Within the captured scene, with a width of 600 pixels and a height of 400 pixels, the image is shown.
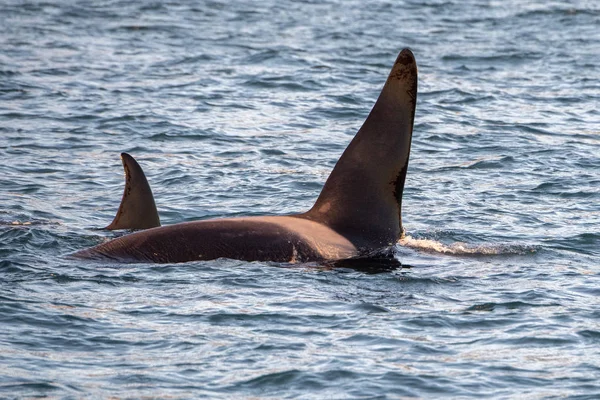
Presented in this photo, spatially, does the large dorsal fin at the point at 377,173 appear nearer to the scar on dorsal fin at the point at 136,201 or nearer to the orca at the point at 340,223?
the orca at the point at 340,223

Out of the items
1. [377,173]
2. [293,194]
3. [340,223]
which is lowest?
[293,194]

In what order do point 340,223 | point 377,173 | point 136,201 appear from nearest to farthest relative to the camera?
point 377,173 → point 340,223 → point 136,201

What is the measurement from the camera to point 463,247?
43.6ft

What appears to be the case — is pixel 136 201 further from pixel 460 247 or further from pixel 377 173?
pixel 460 247

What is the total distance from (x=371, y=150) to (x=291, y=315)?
234 cm

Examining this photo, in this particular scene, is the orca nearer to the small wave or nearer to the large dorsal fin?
the large dorsal fin

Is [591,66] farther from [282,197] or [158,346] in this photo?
[158,346]

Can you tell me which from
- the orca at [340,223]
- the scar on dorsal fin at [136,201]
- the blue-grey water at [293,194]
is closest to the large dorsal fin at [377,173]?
the orca at [340,223]

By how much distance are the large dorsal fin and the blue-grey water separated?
537mm

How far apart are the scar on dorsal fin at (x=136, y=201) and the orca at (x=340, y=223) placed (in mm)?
1085

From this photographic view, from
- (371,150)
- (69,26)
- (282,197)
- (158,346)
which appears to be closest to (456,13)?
(69,26)

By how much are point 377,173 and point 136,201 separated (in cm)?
285

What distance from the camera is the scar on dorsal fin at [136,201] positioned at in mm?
12992

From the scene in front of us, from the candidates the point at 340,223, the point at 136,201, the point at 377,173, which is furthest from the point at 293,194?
the point at 377,173
